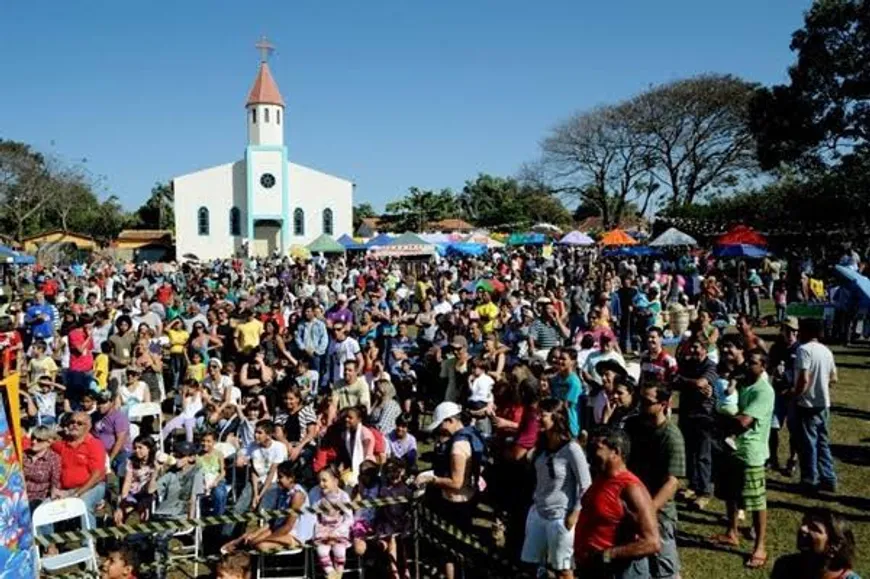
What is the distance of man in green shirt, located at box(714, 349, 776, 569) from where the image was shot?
19.4 ft

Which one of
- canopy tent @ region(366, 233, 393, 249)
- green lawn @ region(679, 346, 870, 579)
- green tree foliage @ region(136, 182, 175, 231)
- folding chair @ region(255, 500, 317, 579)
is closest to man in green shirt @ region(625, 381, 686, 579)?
green lawn @ region(679, 346, 870, 579)

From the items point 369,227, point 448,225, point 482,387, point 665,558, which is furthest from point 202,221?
point 665,558

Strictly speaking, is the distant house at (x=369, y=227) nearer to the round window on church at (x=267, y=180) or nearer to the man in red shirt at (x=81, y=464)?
Result: the round window on church at (x=267, y=180)

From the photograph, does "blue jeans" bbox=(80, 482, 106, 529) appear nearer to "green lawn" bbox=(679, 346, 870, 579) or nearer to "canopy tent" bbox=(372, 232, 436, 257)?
"green lawn" bbox=(679, 346, 870, 579)

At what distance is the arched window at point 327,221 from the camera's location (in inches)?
2231

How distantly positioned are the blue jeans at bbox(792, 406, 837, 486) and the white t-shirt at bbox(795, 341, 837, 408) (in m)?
0.09

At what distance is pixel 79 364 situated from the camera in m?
10.3

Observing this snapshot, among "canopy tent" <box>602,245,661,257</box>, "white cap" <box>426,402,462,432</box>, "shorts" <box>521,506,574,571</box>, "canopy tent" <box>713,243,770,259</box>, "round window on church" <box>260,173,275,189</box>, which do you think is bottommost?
"shorts" <box>521,506,574,571</box>

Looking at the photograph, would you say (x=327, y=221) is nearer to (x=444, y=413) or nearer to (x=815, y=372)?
(x=815, y=372)

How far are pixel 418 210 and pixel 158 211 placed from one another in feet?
88.7

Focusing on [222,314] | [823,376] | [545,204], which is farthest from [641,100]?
[823,376]

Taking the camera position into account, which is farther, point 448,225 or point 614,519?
point 448,225

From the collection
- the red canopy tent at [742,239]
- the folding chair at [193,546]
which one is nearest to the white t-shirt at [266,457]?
the folding chair at [193,546]

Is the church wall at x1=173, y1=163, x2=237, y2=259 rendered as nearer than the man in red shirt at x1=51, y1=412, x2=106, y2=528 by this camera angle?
No
